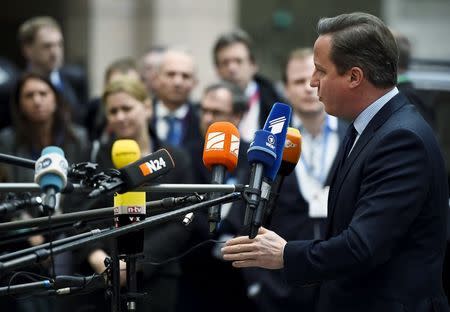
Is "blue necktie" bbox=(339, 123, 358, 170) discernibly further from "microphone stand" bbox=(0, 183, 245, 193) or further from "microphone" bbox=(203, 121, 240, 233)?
"microphone stand" bbox=(0, 183, 245, 193)

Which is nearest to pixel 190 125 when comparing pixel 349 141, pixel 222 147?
pixel 349 141

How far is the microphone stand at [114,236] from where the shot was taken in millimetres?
3924

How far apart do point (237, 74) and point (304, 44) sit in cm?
888

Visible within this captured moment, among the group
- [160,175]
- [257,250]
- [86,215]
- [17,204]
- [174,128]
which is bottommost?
[174,128]

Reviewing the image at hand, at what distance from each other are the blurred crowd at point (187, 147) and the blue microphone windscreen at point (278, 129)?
165 centimetres

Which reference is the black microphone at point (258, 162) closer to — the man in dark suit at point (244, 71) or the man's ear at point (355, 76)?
the man's ear at point (355, 76)

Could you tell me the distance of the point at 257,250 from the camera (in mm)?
4453

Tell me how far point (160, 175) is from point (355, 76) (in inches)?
36.2

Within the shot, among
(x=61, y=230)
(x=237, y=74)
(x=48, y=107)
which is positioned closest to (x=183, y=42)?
(x=237, y=74)

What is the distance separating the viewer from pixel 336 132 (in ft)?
24.9

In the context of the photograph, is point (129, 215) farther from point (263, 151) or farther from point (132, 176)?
point (263, 151)

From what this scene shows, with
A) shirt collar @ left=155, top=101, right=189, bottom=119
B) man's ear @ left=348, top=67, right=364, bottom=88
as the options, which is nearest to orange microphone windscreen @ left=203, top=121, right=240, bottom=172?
man's ear @ left=348, top=67, right=364, bottom=88

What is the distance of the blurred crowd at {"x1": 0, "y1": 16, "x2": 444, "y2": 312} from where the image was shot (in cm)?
668

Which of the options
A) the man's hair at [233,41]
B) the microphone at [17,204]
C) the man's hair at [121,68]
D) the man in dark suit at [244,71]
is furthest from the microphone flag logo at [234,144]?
the man's hair at [233,41]
